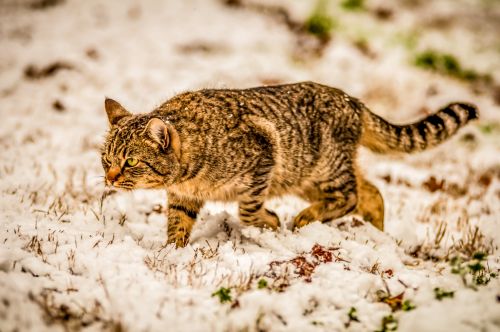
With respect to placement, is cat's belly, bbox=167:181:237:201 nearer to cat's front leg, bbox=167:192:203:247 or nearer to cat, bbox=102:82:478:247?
cat, bbox=102:82:478:247

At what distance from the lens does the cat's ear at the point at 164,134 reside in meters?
3.42

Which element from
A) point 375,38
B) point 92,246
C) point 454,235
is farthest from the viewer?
point 375,38

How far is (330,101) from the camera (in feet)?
14.5

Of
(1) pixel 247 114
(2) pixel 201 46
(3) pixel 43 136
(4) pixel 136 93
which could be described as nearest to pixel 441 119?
(1) pixel 247 114

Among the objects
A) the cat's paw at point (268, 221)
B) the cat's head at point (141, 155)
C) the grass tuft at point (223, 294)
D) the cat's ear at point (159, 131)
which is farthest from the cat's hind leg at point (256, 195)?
the grass tuft at point (223, 294)

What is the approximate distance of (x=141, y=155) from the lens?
3533 mm

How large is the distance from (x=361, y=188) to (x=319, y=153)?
85cm

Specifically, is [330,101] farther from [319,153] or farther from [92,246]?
[92,246]

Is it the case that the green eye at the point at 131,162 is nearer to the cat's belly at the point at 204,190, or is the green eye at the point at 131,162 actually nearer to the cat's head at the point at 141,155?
the cat's head at the point at 141,155

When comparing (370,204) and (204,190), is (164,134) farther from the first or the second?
(370,204)

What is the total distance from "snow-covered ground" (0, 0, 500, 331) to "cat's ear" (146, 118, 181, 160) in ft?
2.75

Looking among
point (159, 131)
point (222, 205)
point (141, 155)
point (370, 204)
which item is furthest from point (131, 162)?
point (370, 204)

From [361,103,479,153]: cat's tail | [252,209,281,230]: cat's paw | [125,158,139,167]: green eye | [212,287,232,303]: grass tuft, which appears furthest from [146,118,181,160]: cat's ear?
[361,103,479,153]: cat's tail

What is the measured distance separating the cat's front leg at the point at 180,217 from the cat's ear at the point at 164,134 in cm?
58
